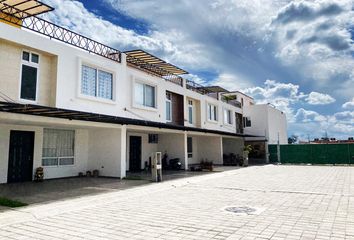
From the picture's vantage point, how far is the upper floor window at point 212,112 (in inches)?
1036

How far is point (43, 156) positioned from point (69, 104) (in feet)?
11.6

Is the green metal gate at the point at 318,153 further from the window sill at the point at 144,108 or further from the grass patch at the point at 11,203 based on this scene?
the grass patch at the point at 11,203

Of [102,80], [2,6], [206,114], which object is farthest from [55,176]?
[206,114]

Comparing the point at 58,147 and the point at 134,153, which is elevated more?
the point at 58,147

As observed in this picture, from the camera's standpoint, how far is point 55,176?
47.9 ft

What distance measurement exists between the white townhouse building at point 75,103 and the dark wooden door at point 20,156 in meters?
0.04

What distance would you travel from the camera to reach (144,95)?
17891 mm

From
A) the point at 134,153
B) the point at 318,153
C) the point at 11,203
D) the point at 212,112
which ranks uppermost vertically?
the point at 212,112

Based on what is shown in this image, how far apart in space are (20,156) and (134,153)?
8195 millimetres

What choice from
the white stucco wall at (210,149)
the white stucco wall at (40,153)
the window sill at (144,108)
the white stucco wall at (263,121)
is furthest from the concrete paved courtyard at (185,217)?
the white stucco wall at (263,121)

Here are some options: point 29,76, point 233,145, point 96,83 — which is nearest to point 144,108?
point 96,83

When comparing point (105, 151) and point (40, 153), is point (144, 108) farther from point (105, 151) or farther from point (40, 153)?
point (40, 153)

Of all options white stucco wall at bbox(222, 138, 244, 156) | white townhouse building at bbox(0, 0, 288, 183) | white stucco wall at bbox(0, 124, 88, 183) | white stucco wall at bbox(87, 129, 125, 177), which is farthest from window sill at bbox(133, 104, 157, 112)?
white stucco wall at bbox(222, 138, 244, 156)

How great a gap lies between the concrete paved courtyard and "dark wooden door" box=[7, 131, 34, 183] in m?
5.54
